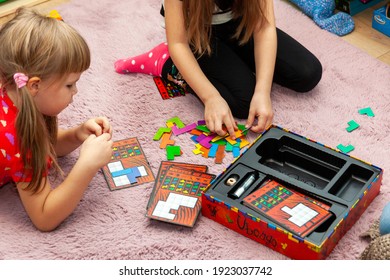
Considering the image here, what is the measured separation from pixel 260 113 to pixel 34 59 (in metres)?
0.66

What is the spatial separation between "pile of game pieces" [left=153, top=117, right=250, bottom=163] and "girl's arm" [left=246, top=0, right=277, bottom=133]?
55 mm

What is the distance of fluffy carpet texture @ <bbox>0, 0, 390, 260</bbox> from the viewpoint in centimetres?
133

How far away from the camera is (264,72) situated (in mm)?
1678

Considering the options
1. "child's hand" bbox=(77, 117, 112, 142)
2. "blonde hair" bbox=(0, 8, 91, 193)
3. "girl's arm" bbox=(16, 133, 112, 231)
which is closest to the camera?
"blonde hair" bbox=(0, 8, 91, 193)

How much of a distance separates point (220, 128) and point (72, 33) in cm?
51

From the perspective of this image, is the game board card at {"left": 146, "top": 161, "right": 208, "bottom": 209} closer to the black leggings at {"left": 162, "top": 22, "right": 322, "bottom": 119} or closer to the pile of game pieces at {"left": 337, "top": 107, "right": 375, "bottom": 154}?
the black leggings at {"left": 162, "top": 22, "right": 322, "bottom": 119}

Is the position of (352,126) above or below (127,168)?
above

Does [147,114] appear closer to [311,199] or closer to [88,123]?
[88,123]

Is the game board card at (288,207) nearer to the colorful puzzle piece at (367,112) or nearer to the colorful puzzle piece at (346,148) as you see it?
the colorful puzzle piece at (346,148)

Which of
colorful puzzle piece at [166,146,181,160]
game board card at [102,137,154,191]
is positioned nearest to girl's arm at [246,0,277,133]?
colorful puzzle piece at [166,146,181,160]

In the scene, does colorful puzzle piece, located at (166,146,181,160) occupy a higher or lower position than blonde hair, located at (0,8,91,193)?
lower

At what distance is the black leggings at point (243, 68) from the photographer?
168 cm

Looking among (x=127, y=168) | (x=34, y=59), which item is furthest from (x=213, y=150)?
(x=34, y=59)

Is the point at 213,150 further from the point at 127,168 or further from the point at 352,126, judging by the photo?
the point at 352,126
